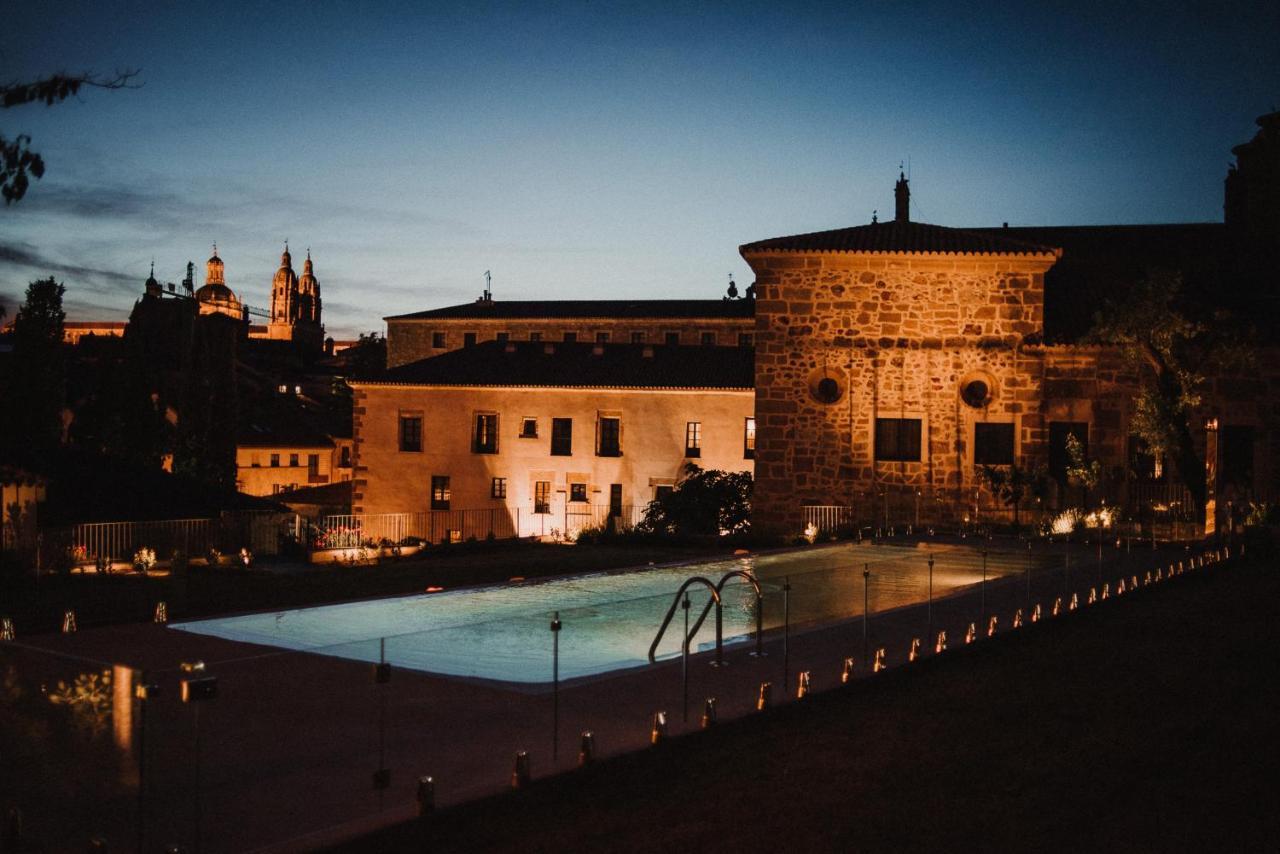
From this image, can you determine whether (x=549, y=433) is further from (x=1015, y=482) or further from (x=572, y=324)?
(x=572, y=324)

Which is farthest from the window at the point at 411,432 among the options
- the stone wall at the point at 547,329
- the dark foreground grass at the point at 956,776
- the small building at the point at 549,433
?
the dark foreground grass at the point at 956,776

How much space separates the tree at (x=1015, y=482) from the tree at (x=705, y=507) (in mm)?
5592

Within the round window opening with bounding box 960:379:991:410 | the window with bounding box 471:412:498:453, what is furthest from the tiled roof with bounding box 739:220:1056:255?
the window with bounding box 471:412:498:453

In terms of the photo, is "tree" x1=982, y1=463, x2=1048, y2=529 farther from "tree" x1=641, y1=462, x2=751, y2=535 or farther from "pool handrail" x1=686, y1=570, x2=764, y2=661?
"pool handrail" x1=686, y1=570, x2=764, y2=661

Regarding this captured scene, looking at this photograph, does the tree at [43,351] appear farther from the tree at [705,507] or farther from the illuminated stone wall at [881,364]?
the illuminated stone wall at [881,364]

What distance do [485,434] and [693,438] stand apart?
6.59 meters

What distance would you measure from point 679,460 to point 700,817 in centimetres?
2828

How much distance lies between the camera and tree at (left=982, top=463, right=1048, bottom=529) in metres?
21.9

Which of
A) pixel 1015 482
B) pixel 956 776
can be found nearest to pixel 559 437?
pixel 1015 482

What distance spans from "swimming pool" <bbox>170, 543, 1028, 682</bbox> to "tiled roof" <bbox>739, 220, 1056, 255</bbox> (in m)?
10.5

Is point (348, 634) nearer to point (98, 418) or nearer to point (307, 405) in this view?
point (98, 418)

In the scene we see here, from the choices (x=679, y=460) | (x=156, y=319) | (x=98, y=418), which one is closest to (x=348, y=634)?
(x=679, y=460)

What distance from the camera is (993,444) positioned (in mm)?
22750

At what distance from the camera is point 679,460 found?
1332 inches
